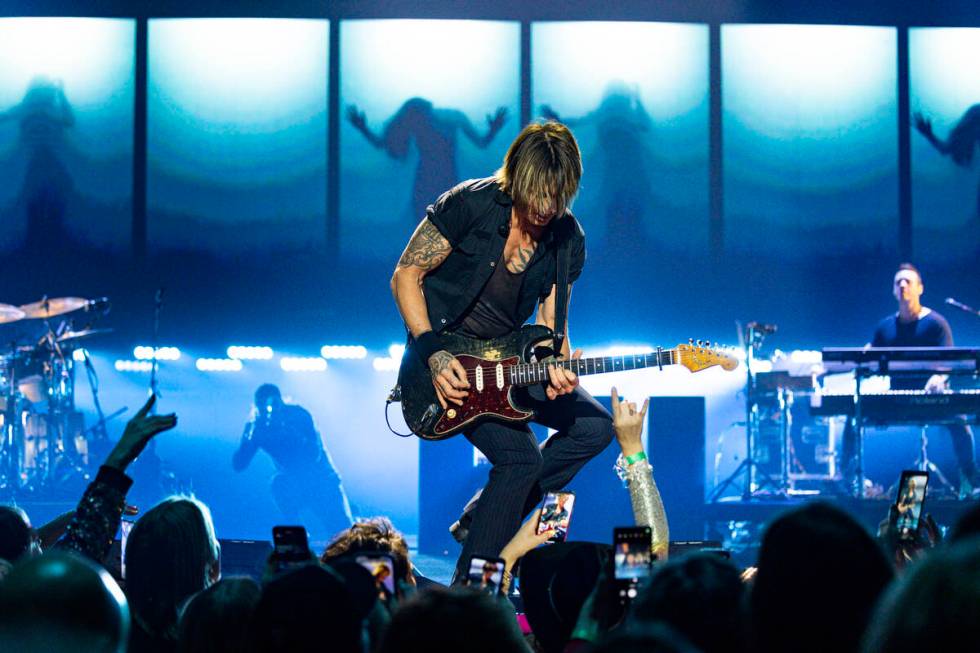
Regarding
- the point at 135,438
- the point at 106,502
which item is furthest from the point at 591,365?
the point at 106,502

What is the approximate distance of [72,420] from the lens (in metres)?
10.8

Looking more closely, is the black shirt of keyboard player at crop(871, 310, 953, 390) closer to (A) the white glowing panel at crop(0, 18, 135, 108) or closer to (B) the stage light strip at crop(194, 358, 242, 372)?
(B) the stage light strip at crop(194, 358, 242, 372)

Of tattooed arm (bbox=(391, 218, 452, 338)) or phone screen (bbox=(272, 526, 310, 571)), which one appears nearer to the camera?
phone screen (bbox=(272, 526, 310, 571))

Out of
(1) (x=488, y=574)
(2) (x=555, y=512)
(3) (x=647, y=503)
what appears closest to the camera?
(1) (x=488, y=574)

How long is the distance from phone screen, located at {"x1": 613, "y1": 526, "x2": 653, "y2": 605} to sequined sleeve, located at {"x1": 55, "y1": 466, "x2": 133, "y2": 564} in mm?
1412

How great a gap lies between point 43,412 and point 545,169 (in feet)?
26.8

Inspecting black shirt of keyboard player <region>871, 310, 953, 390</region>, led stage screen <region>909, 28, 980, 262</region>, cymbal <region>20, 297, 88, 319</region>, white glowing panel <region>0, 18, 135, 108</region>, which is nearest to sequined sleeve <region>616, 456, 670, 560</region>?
black shirt of keyboard player <region>871, 310, 953, 390</region>

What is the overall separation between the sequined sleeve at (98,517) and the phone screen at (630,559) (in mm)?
1412

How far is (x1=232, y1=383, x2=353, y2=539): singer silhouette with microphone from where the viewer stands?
35.1 feet

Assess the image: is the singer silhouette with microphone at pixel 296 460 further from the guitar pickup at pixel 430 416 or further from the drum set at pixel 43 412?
the guitar pickup at pixel 430 416

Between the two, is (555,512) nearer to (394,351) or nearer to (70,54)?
(394,351)

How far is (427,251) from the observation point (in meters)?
4.78

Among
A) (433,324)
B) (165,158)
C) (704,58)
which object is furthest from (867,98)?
(433,324)

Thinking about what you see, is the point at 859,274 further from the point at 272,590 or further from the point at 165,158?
the point at 272,590
